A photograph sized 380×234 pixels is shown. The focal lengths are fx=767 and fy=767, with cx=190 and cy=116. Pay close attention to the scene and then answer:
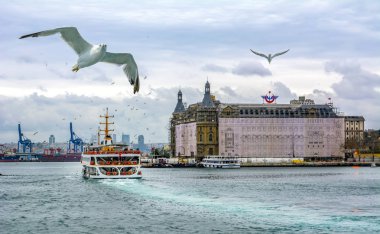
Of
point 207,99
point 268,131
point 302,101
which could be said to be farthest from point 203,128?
point 302,101

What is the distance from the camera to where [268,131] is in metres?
175

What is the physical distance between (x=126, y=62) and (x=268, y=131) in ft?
499

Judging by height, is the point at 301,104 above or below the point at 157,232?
above

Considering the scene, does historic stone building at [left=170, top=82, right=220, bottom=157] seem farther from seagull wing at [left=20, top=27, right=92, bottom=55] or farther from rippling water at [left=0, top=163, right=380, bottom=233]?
seagull wing at [left=20, top=27, right=92, bottom=55]

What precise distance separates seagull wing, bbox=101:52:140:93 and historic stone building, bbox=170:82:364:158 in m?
150

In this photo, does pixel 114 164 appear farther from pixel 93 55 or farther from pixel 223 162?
pixel 223 162

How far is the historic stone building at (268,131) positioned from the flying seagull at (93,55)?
150 meters

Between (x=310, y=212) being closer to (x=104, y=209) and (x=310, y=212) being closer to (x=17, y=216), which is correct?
(x=104, y=209)

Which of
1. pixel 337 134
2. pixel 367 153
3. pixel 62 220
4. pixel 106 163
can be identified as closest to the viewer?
pixel 62 220

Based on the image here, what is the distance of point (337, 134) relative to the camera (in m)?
177

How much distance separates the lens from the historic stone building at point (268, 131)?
175m

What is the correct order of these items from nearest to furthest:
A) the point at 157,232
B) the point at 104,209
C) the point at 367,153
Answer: the point at 157,232, the point at 104,209, the point at 367,153

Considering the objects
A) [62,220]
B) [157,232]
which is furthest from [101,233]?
[62,220]

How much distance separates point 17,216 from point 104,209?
19.7 ft
